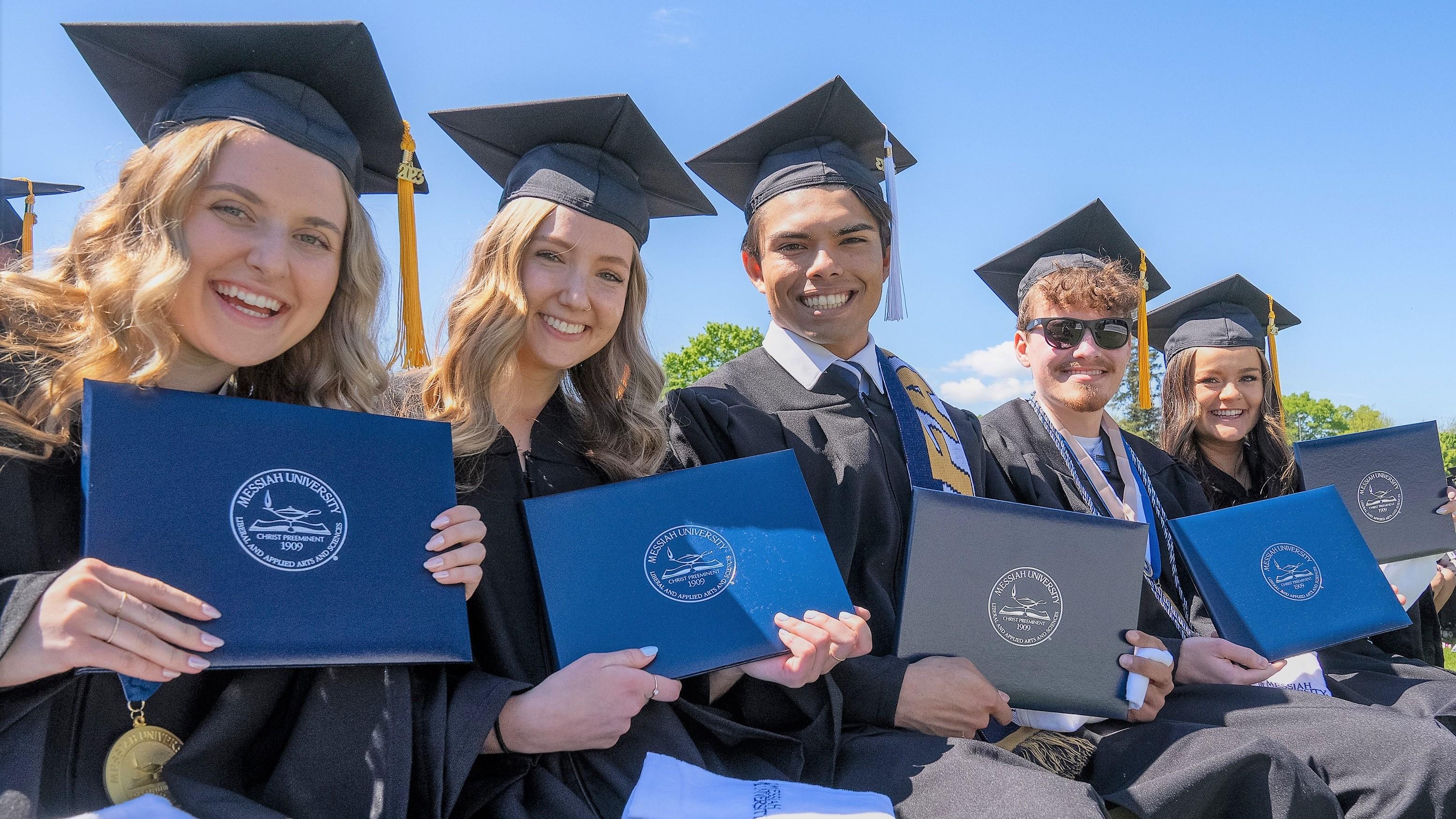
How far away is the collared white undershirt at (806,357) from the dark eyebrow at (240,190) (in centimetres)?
178

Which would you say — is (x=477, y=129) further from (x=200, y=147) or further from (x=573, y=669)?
(x=573, y=669)

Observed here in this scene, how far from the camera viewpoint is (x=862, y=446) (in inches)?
116

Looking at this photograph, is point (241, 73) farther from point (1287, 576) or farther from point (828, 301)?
point (1287, 576)

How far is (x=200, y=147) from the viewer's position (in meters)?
1.87

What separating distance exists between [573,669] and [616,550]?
0.95 ft

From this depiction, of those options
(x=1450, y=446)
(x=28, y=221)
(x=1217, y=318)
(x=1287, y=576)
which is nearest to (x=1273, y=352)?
(x=1217, y=318)

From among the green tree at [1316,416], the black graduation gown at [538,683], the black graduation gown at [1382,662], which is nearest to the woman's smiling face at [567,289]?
the black graduation gown at [538,683]

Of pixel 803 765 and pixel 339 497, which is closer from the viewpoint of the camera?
pixel 339 497

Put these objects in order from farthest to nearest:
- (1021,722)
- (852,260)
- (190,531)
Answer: (852,260) < (1021,722) < (190,531)

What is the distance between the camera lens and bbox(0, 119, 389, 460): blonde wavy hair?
1.74m

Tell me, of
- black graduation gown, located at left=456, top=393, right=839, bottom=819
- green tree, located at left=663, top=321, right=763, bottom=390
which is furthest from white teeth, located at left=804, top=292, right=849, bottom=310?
green tree, located at left=663, top=321, right=763, bottom=390

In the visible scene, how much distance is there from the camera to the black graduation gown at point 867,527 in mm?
2150

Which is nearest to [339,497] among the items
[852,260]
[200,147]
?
[200,147]

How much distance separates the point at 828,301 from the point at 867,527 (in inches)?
34.8
